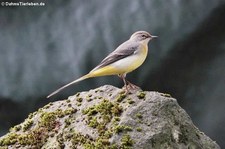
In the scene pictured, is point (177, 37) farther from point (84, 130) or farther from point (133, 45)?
point (84, 130)

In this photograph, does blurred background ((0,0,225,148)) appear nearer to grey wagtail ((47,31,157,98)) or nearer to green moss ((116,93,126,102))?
grey wagtail ((47,31,157,98))

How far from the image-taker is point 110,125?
4711 mm

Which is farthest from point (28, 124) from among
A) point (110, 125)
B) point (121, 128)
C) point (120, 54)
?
point (120, 54)

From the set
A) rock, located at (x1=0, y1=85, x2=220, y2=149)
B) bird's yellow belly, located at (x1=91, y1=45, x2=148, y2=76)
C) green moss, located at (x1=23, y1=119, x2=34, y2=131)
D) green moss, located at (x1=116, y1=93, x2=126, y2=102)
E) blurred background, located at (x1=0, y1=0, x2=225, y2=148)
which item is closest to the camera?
rock, located at (x1=0, y1=85, x2=220, y2=149)

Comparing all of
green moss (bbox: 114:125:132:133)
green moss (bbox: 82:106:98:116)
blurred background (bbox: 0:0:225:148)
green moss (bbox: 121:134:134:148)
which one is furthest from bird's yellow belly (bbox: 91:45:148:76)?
blurred background (bbox: 0:0:225:148)

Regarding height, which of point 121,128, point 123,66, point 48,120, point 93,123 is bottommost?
point 121,128

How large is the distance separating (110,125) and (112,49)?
5878 millimetres

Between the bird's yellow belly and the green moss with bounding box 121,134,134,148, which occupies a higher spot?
the bird's yellow belly

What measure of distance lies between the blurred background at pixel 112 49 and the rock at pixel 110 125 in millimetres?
4811

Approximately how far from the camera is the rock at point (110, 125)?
462 centimetres

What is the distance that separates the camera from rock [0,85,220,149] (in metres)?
4.62

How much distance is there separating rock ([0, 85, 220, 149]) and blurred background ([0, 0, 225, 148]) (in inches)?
189

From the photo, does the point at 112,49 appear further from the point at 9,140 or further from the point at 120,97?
the point at 9,140

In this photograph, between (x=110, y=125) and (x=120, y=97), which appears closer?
(x=110, y=125)
